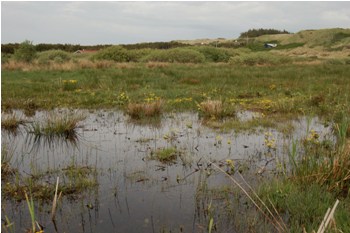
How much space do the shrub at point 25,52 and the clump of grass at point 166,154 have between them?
1011 inches

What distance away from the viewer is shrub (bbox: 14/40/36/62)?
94.7 ft

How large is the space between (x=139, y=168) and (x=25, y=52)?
1059 inches

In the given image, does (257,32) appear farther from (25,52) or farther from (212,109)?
(212,109)

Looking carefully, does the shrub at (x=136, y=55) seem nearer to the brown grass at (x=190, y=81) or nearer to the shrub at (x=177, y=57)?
the shrub at (x=177, y=57)

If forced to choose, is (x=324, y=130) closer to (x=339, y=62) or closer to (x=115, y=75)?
(x=115, y=75)

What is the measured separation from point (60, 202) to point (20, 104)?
25.7ft

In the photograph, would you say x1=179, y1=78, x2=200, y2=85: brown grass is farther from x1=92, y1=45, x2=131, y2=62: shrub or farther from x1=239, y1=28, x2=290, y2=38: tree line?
x1=239, y1=28, x2=290, y2=38: tree line

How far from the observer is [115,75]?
60.0 ft

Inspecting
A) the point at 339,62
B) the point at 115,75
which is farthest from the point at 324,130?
the point at 339,62

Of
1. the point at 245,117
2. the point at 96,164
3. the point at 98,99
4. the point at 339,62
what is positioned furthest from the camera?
the point at 339,62

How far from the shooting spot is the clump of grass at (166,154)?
619 centimetres

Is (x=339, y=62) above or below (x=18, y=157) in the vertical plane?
above

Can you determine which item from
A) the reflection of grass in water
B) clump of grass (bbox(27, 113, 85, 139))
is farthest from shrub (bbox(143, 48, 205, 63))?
the reflection of grass in water

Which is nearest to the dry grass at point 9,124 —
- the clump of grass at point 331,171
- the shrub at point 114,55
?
the clump of grass at point 331,171
